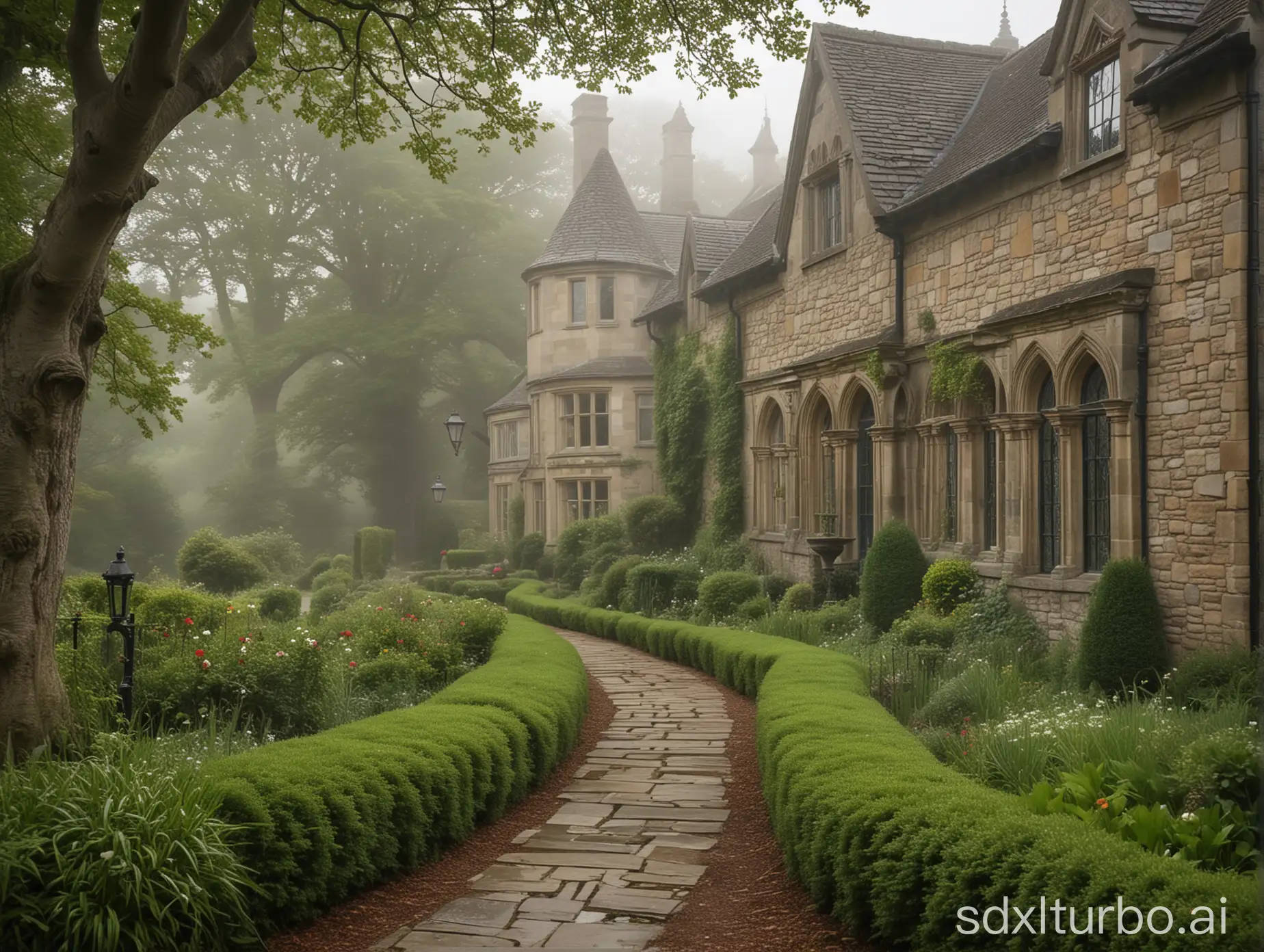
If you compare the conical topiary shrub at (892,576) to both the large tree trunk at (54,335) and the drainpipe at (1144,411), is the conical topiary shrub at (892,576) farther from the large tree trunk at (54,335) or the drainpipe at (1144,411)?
the large tree trunk at (54,335)

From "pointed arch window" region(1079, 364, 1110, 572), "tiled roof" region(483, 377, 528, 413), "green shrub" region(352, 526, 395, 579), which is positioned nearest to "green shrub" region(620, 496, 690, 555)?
"green shrub" region(352, 526, 395, 579)

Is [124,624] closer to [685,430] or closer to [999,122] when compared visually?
[999,122]

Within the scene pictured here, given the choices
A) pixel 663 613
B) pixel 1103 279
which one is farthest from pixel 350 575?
pixel 1103 279

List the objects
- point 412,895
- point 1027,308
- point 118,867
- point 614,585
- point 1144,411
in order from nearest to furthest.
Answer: point 118,867 < point 412,895 < point 1144,411 < point 1027,308 < point 614,585

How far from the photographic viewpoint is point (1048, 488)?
44.5ft

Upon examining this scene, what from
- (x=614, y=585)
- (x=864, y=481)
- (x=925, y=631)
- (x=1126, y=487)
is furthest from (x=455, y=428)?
(x=1126, y=487)

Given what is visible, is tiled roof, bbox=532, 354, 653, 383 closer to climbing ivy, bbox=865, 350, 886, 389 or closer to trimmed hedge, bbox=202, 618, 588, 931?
climbing ivy, bbox=865, 350, 886, 389

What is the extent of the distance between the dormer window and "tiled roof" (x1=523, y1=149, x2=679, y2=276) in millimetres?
20198

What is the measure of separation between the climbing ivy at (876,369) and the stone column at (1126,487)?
16.5 ft

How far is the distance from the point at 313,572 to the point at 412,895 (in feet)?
105

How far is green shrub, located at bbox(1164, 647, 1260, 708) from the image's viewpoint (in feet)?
30.5

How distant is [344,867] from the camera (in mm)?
6051

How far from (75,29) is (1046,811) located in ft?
Answer: 23.6

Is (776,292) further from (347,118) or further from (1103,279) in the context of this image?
(347,118)
